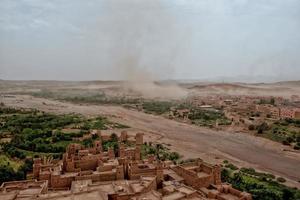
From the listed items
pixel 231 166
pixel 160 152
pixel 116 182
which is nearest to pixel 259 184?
pixel 231 166

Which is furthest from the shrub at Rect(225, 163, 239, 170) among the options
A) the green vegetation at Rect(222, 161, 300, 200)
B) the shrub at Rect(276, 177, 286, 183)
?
the shrub at Rect(276, 177, 286, 183)

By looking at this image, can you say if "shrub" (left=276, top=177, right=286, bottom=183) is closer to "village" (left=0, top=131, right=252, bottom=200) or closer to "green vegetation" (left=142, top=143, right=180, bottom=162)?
"village" (left=0, top=131, right=252, bottom=200)

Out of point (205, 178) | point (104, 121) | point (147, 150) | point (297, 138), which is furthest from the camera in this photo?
point (104, 121)

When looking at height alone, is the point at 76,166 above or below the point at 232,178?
above

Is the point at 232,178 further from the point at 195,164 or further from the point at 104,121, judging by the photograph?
the point at 104,121

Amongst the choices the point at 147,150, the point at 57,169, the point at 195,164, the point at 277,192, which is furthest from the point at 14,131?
the point at 277,192

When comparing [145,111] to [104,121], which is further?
[145,111]

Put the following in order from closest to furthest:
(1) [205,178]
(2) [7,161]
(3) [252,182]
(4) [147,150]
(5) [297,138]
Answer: (1) [205,178] < (3) [252,182] < (2) [7,161] < (4) [147,150] < (5) [297,138]

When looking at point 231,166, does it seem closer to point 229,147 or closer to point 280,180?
point 280,180

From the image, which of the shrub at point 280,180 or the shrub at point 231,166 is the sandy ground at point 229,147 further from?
the shrub at point 231,166
